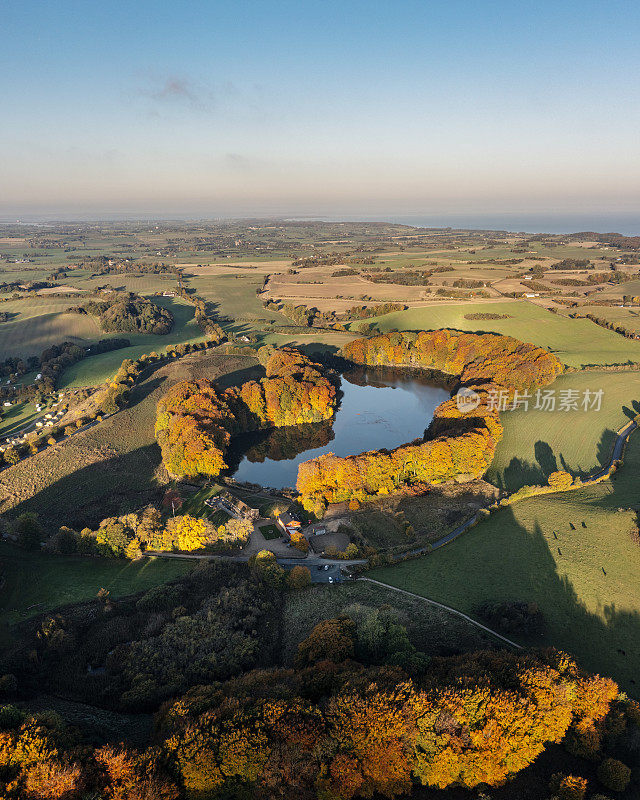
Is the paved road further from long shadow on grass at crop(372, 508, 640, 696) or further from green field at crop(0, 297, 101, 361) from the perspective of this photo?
green field at crop(0, 297, 101, 361)

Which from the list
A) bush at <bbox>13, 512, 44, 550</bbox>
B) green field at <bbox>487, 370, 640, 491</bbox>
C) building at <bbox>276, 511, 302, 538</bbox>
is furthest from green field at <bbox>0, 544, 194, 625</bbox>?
green field at <bbox>487, 370, 640, 491</bbox>

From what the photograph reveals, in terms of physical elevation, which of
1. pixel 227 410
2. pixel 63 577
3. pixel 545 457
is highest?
pixel 227 410

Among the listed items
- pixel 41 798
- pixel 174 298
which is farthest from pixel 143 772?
pixel 174 298

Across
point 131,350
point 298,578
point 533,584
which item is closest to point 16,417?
point 131,350

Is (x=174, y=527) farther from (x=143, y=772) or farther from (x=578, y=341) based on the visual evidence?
(x=578, y=341)

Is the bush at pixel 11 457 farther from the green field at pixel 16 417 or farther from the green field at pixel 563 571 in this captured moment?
the green field at pixel 563 571

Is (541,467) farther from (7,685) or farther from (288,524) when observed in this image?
(7,685)

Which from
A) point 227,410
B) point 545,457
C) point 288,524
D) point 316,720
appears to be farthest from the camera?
point 227,410
